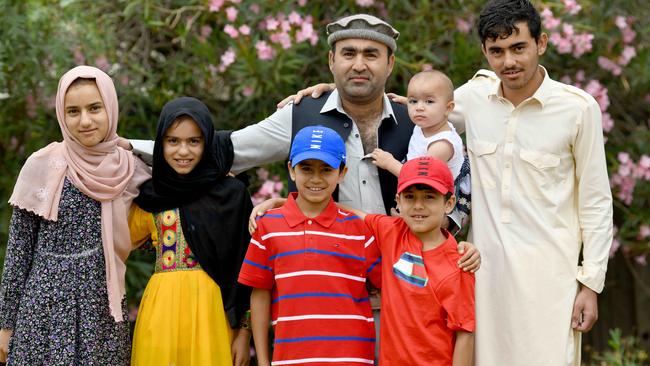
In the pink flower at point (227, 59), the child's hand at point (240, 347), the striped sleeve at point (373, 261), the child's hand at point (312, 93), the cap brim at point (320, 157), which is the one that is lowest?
the child's hand at point (240, 347)

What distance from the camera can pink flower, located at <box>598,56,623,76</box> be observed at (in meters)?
5.82

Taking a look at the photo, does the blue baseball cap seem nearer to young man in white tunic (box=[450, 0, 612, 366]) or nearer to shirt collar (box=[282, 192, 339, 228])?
shirt collar (box=[282, 192, 339, 228])

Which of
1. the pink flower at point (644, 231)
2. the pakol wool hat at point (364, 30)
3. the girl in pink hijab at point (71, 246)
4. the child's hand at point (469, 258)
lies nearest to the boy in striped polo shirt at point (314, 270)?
the child's hand at point (469, 258)

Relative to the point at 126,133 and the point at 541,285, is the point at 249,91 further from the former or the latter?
the point at 541,285

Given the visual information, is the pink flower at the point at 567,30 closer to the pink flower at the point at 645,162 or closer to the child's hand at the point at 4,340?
the pink flower at the point at 645,162

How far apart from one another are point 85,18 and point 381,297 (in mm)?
3077

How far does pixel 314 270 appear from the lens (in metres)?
3.67

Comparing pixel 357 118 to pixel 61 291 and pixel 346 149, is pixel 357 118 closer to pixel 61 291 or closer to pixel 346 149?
pixel 346 149

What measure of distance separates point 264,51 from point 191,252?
1.82 metres

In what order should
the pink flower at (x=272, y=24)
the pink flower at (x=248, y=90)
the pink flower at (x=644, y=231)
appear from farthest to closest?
the pink flower at (x=644, y=231) < the pink flower at (x=248, y=90) < the pink flower at (x=272, y=24)

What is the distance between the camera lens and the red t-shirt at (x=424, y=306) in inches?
139

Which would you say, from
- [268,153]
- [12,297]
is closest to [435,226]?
[268,153]

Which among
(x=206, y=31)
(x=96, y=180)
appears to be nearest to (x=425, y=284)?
(x=96, y=180)

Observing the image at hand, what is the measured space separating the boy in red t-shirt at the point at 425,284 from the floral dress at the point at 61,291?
115cm
